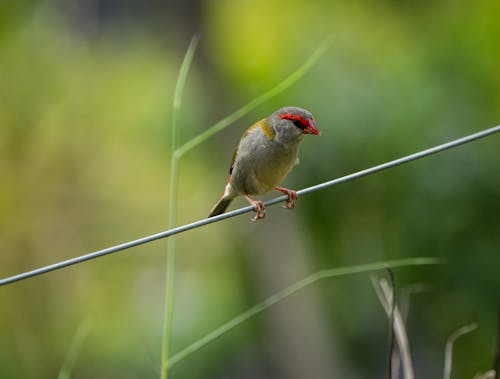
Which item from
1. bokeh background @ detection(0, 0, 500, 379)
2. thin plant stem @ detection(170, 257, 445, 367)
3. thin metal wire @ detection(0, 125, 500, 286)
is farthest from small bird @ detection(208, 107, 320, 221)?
bokeh background @ detection(0, 0, 500, 379)

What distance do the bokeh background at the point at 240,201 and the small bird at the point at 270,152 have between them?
282 centimetres

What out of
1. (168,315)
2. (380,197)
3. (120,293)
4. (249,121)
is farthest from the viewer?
(120,293)

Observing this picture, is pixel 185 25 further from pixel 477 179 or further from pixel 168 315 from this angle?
pixel 168 315

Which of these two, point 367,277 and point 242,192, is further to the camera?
point 367,277

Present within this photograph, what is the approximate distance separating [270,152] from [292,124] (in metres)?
0.17

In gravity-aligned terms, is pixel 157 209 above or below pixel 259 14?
below

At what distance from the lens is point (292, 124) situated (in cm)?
365

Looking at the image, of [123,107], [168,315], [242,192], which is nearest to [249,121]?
[123,107]

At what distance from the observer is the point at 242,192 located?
13.1ft

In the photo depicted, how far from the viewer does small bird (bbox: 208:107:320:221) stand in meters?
3.64

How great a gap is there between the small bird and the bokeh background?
282 cm

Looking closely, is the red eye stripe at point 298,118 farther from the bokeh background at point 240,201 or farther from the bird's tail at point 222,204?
the bokeh background at point 240,201

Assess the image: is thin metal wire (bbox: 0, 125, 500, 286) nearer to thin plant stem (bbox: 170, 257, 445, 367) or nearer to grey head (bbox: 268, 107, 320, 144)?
thin plant stem (bbox: 170, 257, 445, 367)

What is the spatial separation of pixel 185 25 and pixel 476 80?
9.26ft
